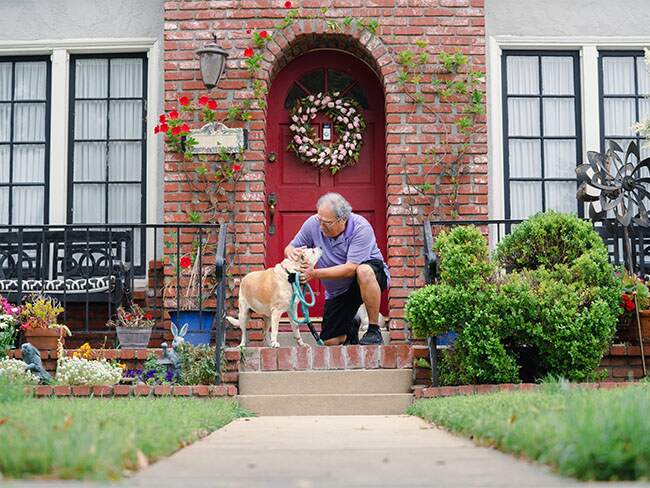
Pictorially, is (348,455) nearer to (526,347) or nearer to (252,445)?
(252,445)

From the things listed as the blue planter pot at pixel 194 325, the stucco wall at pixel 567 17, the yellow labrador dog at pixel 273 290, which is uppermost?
the stucco wall at pixel 567 17

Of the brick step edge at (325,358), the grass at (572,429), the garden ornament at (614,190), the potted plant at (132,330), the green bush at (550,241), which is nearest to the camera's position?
the grass at (572,429)

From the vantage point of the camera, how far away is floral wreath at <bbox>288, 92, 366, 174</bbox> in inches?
352

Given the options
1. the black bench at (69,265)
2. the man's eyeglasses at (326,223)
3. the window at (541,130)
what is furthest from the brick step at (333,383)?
the window at (541,130)

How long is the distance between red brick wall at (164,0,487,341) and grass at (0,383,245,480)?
330cm

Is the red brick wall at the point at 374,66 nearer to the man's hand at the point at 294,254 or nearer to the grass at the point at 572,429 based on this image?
the man's hand at the point at 294,254

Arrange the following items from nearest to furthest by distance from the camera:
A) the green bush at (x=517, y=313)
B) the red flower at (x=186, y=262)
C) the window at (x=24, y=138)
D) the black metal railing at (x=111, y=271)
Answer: the green bush at (x=517, y=313) < the black metal railing at (x=111, y=271) < the red flower at (x=186, y=262) < the window at (x=24, y=138)

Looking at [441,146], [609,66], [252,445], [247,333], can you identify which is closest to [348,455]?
[252,445]

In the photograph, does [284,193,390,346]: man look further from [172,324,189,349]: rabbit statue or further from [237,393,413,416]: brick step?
[172,324,189,349]: rabbit statue

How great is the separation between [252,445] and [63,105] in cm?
579

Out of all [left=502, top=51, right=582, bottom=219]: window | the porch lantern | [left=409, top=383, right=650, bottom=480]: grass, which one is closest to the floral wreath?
the porch lantern

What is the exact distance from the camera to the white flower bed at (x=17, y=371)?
6637 millimetres

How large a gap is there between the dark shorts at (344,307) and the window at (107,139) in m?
2.39

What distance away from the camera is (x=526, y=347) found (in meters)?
6.68
